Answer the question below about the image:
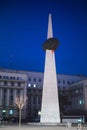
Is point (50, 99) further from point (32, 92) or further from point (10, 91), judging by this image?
point (32, 92)

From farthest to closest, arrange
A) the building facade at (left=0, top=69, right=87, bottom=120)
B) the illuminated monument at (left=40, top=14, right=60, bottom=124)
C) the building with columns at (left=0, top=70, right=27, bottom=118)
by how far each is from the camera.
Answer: the building facade at (left=0, top=69, right=87, bottom=120) → the building with columns at (left=0, top=70, right=27, bottom=118) → the illuminated monument at (left=40, top=14, right=60, bottom=124)

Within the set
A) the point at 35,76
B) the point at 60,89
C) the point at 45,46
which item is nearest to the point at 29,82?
the point at 35,76

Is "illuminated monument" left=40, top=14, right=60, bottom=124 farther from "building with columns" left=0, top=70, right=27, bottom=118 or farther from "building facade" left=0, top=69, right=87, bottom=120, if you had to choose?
"building with columns" left=0, top=70, right=27, bottom=118

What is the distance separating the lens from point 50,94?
4900cm

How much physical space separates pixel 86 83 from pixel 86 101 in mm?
6683

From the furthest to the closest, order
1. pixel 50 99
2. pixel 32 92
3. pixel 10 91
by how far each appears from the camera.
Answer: pixel 32 92 → pixel 10 91 → pixel 50 99

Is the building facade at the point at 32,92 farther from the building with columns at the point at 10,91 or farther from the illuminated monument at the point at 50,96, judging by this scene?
the illuminated monument at the point at 50,96

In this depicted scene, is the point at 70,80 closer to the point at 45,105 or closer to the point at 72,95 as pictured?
the point at 72,95

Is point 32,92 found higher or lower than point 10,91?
higher

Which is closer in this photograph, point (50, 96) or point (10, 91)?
point (50, 96)

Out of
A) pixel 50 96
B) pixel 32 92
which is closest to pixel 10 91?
pixel 32 92

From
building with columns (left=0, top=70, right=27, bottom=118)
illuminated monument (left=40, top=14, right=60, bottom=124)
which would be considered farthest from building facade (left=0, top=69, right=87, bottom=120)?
illuminated monument (left=40, top=14, right=60, bottom=124)

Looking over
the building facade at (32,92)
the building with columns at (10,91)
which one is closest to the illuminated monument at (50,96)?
the building facade at (32,92)

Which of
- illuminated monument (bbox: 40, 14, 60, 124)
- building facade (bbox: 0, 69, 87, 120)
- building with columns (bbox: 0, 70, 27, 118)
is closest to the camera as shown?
illuminated monument (bbox: 40, 14, 60, 124)
